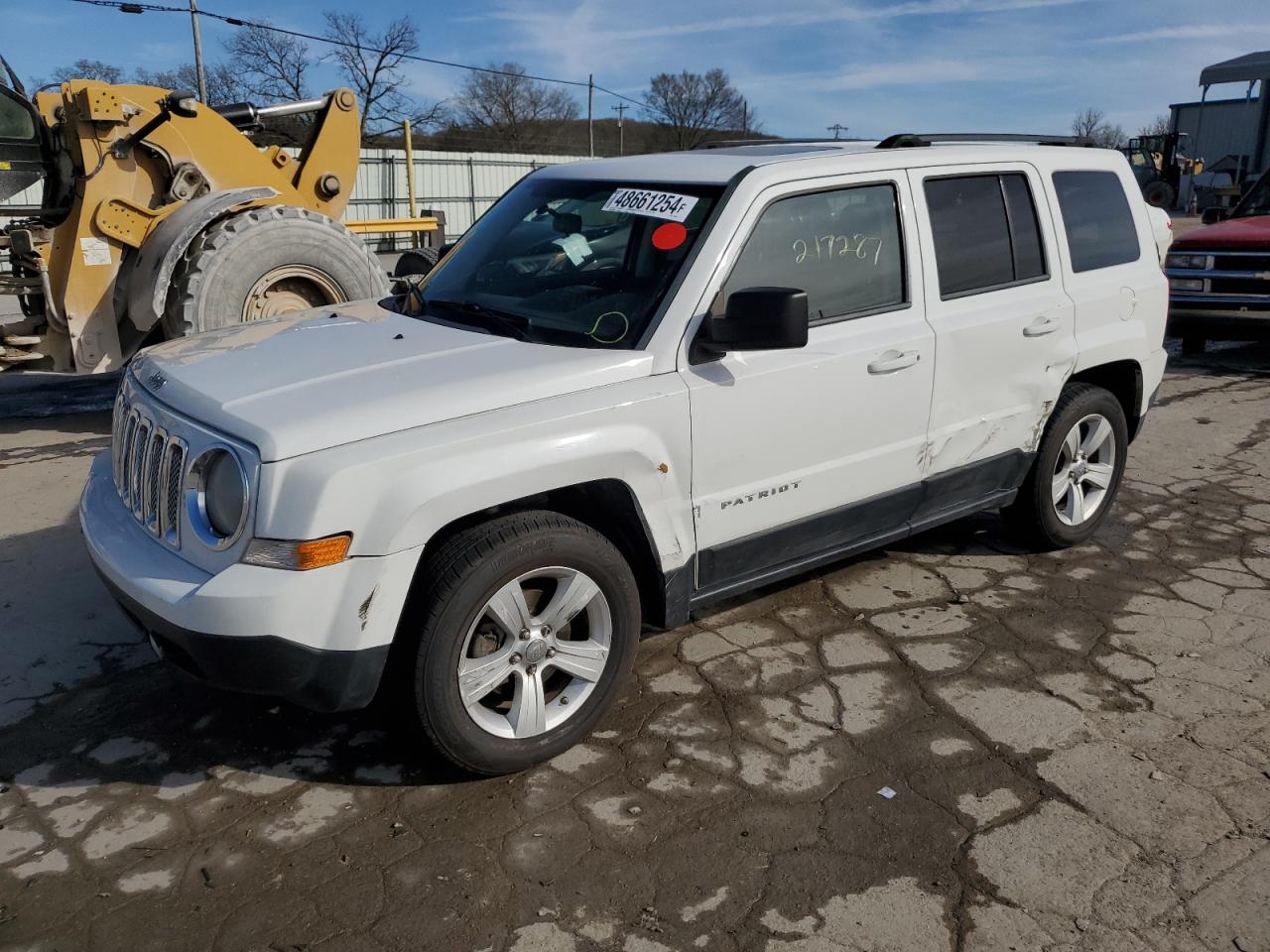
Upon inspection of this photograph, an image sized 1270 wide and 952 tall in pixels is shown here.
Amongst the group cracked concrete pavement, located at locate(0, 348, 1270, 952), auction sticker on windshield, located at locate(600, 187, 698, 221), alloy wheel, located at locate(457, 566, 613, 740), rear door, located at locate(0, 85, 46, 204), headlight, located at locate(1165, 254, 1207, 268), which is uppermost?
rear door, located at locate(0, 85, 46, 204)

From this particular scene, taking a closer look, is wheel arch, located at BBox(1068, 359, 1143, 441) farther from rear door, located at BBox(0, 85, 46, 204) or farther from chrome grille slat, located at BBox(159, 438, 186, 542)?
rear door, located at BBox(0, 85, 46, 204)

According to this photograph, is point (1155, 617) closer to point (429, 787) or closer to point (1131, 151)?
point (429, 787)

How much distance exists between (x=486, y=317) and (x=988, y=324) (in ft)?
6.73

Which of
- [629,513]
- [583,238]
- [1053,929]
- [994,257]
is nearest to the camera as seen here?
[1053,929]

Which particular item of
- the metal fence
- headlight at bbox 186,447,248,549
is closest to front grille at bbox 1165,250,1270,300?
headlight at bbox 186,447,248,549

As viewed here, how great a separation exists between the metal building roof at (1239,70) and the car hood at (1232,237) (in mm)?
17125

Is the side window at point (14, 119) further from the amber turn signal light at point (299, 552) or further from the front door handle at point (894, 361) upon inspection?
the front door handle at point (894, 361)

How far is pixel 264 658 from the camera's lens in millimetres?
2854

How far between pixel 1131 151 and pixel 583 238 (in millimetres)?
34469

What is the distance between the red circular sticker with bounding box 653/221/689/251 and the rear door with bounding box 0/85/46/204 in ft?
19.9

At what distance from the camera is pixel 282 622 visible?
2.82 m

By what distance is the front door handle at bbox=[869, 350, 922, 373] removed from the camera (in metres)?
3.98

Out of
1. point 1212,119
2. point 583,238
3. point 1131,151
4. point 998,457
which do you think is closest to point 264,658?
point 583,238

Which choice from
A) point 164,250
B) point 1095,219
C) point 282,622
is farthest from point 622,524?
point 164,250
